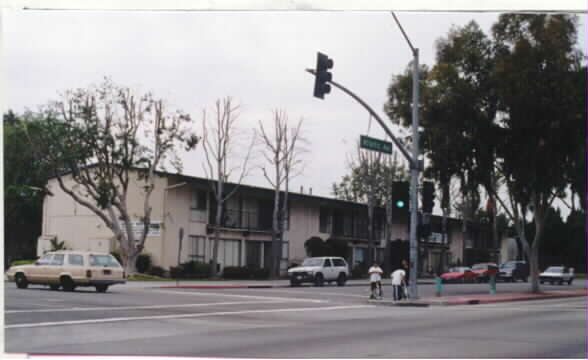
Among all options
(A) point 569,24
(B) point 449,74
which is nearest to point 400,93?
(B) point 449,74

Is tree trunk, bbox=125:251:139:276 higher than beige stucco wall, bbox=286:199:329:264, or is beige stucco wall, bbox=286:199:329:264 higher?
beige stucco wall, bbox=286:199:329:264

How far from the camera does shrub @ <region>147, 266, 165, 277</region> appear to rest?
4184cm

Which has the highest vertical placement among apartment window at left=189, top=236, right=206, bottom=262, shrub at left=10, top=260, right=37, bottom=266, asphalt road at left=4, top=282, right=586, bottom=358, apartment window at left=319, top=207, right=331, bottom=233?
apartment window at left=319, top=207, right=331, bottom=233

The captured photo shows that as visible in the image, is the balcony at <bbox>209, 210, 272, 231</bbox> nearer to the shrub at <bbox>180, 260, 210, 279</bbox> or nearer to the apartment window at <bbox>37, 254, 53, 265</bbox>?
the shrub at <bbox>180, 260, 210, 279</bbox>

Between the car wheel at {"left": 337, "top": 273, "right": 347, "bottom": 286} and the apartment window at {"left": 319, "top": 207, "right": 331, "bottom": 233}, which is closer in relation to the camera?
the apartment window at {"left": 319, "top": 207, "right": 331, "bottom": 233}

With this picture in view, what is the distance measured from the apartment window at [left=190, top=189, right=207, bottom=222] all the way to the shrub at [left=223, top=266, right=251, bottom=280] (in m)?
3.87

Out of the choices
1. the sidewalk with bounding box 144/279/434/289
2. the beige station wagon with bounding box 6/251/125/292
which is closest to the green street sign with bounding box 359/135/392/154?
the beige station wagon with bounding box 6/251/125/292

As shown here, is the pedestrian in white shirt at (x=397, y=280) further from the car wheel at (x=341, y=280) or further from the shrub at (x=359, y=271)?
the shrub at (x=359, y=271)

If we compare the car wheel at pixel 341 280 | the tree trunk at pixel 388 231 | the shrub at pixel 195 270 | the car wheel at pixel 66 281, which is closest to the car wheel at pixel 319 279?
the car wheel at pixel 341 280

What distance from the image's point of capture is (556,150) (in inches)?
1426

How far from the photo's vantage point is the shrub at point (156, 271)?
4184cm

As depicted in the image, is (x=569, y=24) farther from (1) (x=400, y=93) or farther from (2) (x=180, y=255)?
(2) (x=180, y=255)

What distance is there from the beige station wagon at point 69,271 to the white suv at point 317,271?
40.3ft

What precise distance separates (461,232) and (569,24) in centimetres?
1731
